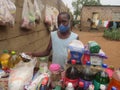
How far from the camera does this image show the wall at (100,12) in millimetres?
21844

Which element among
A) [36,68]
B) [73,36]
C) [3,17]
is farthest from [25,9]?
[36,68]

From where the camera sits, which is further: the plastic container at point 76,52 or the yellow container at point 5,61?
the yellow container at point 5,61

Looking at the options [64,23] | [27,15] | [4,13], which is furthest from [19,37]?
[64,23]

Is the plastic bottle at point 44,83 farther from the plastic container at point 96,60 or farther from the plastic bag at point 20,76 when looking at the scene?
the plastic container at point 96,60

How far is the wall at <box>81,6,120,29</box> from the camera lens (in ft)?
71.7

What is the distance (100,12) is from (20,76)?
22.0 metres

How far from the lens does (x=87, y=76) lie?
131 cm

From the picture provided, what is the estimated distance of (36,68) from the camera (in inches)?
65.2

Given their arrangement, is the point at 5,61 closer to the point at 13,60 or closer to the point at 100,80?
the point at 13,60

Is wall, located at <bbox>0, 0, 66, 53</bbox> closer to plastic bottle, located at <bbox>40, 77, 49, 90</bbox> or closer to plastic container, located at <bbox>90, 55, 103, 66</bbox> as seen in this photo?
plastic bottle, located at <bbox>40, 77, 49, 90</bbox>

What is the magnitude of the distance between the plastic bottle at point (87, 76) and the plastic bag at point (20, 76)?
0.42 m

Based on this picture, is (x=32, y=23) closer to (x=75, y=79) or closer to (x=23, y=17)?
(x=23, y=17)

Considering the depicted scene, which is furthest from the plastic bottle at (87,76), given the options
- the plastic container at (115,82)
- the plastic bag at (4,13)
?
the plastic bag at (4,13)

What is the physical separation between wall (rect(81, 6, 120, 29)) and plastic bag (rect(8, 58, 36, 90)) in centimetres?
2159
